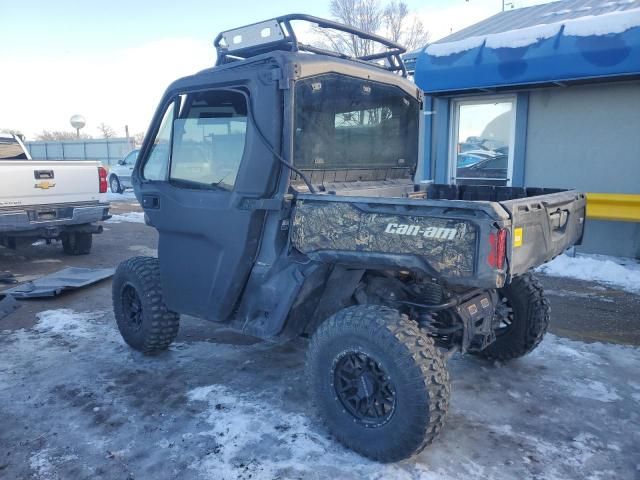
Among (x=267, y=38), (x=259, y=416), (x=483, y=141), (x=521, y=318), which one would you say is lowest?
(x=259, y=416)

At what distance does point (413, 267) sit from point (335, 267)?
668 mm

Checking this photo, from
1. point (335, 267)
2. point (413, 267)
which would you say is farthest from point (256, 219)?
point (413, 267)

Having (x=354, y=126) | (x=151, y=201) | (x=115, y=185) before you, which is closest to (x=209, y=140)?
(x=151, y=201)

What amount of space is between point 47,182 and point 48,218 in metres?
0.51

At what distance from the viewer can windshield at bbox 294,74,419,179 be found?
11.1 feet

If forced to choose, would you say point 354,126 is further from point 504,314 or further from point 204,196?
point 504,314

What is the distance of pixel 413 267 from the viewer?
2.73m

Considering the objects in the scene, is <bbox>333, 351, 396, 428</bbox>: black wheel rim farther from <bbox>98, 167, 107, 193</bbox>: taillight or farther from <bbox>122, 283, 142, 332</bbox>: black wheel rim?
<bbox>98, 167, 107, 193</bbox>: taillight

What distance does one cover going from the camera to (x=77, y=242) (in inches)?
340

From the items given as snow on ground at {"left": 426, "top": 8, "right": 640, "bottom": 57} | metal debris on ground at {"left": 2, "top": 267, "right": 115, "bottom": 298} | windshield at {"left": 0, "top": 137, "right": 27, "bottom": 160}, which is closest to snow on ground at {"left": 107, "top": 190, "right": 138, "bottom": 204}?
windshield at {"left": 0, "top": 137, "right": 27, "bottom": 160}

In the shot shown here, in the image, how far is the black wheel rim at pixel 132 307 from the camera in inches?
171

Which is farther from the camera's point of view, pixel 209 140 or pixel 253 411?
pixel 209 140

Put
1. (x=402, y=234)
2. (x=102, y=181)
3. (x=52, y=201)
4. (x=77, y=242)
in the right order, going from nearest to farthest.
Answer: (x=402, y=234)
(x=52, y=201)
(x=102, y=181)
(x=77, y=242)

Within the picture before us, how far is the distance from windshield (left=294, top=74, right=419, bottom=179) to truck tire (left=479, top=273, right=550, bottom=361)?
4.28 ft
